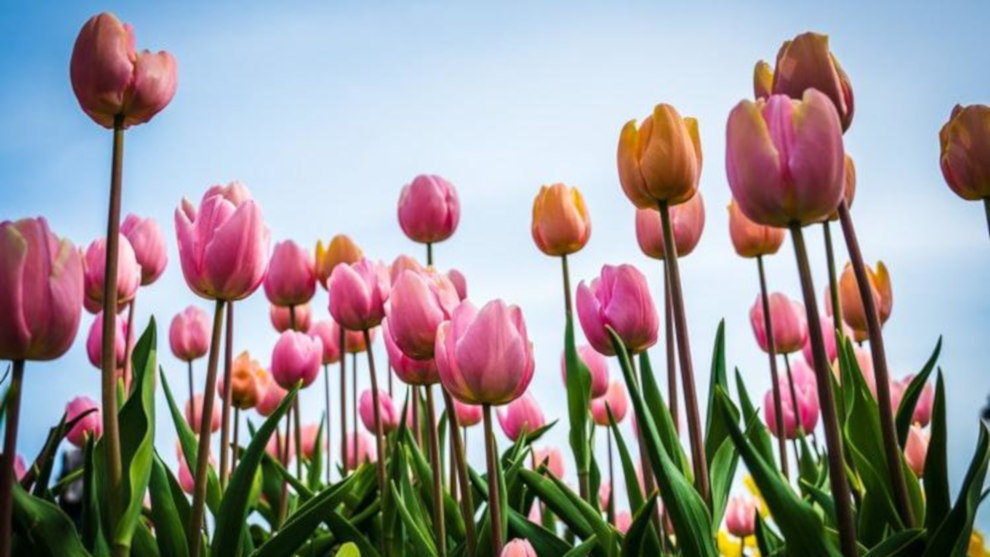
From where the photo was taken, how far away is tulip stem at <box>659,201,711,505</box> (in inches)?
74.7

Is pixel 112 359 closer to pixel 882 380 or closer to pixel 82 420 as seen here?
pixel 882 380

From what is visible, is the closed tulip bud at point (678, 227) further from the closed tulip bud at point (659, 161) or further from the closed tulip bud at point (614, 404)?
the closed tulip bud at point (614, 404)

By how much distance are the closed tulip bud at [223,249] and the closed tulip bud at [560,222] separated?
114cm

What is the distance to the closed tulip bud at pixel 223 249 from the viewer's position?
186 cm

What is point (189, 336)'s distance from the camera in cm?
383

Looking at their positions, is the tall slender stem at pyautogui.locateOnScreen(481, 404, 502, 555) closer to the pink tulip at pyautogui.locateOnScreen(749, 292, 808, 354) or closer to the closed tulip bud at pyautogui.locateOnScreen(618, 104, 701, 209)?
the closed tulip bud at pyautogui.locateOnScreen(618, 104, 701, 209)

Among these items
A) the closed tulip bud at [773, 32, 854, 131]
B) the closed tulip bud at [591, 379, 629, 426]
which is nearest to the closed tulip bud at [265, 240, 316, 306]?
the closed tulip bud at [591, 379, 629, 426]

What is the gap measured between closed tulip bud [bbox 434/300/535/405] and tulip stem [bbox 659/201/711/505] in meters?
0.32

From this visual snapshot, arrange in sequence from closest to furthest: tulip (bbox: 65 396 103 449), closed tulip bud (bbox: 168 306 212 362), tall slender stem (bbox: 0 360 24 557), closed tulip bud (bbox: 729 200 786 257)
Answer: tall slender stem (bbox: 0 360 24 557) < closed tulip bud (bbox: 729 200 786 257) < tulip (bbox: 65 396 103 449) < closed tulip bud (bbox: 168 306 212 362)

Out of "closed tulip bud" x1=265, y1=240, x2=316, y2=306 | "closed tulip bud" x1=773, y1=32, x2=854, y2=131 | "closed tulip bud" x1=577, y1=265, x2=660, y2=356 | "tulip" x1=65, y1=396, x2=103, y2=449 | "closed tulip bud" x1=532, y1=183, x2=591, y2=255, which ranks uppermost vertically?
"closed tulip bud" x1=773, y1=32, x2=854, y2=131

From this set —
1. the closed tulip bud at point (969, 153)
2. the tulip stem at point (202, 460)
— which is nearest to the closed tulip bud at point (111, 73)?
the tulip stem at point (202, 460)

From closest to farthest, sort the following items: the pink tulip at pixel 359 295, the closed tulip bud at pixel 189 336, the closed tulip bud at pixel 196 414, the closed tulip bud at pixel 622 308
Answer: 1. the closed tulip bud at pixel 622 308
2. the pink tulip at pixel 359 295
3. the closed tulip bud at pixel 196 414
4. the closed tulip bud at pixel 189 336

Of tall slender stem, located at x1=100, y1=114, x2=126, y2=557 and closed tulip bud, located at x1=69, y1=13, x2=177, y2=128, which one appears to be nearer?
tall slender stem, located at x1=100, y1=114, x2=126, y2=557

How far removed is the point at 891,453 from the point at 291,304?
2342mm
